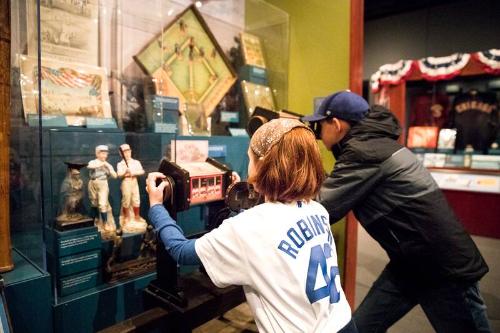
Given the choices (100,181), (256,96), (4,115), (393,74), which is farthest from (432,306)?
(393,74)

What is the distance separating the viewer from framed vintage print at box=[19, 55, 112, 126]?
1769mm

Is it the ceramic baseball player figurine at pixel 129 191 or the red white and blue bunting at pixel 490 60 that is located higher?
the red white and blue bunting at pixel 490 60

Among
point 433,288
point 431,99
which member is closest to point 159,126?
point 433,288

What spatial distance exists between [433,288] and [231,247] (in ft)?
3.54

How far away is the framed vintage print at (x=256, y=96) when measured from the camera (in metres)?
2.97

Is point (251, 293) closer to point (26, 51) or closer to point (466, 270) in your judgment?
point (466, 270)

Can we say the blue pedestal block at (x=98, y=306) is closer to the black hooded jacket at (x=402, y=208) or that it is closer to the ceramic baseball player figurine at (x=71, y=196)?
the ceramic baseball player figurine at (x=71, y=196)

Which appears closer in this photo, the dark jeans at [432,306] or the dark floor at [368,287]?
the dark jeans at [432,306]

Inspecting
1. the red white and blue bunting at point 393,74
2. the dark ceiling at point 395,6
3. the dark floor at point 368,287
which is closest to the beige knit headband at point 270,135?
the dark floor at point 368,287

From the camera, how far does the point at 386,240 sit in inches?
65.6

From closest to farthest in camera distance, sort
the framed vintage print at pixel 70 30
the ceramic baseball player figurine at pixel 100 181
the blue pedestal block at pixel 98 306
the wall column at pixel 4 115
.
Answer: the wall column at pixel 4 115 → the blue pedestal block at pixel 98 306 → the ceramic baseball player figurine at pixel 100 181 → the framed vintage print at pixel 70 30

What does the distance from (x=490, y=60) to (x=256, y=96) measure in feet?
12.6

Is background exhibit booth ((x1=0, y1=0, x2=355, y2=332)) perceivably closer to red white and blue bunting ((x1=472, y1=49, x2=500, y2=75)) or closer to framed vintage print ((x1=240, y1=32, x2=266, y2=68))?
framed vintage print ((x1=240, y1=32, x2=266, y2=68))

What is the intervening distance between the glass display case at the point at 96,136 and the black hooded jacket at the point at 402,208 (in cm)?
69
